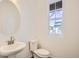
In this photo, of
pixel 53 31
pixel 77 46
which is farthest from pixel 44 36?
pixel 77 46

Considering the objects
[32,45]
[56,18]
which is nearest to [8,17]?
[32,45]

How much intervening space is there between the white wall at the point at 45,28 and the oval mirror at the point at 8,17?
12cm

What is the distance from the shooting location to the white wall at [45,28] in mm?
1993

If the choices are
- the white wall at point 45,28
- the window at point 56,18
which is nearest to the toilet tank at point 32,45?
the white wall at point 45,28

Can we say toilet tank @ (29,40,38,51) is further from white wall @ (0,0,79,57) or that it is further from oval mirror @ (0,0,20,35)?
oval mirror @ (0,0,20,35)

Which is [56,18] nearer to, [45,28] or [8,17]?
[45,28]

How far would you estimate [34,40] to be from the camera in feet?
8.45

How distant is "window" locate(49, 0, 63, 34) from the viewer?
232cm

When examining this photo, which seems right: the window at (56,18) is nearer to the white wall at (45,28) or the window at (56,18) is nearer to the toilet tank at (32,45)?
the white wall at (45,28)

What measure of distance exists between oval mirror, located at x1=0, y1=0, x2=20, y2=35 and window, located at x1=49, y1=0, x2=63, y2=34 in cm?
82

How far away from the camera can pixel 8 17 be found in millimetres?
2178

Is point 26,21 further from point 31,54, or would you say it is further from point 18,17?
point 31,54

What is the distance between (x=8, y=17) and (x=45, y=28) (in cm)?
96

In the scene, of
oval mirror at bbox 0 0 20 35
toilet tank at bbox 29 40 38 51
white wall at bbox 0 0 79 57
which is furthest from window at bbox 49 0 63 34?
oval mirror at bbox 0 0 20 35
